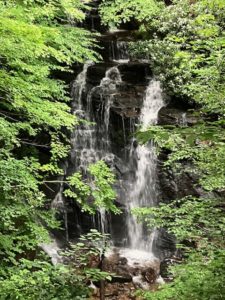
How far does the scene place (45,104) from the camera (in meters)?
6.79

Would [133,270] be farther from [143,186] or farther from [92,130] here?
[92,130]

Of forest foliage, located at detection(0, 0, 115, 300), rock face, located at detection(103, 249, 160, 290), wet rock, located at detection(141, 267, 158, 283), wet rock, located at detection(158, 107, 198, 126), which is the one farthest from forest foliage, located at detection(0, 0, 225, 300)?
wet rock, located at detection(158, 107, 198, 126)

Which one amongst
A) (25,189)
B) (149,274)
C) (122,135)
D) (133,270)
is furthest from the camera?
(122,135)

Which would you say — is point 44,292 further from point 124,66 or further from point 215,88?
point 124,66

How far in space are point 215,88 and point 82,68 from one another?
9382mm

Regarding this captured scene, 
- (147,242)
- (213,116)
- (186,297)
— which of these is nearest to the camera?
(186,297)

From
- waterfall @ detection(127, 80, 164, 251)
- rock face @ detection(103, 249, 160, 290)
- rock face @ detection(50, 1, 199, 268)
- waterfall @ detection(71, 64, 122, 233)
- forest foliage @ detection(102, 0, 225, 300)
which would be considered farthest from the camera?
waterfall @ detection(71, 64, 122, 233)

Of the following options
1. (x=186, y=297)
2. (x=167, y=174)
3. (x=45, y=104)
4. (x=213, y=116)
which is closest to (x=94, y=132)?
(x=167, y=174)

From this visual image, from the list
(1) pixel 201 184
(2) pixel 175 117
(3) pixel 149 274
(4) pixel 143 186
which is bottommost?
(3) pixel 149 274

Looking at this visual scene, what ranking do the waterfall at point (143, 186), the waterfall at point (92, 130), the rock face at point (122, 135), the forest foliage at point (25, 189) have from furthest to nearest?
the waterfall at point (92, 130) < the waterfall at point (143, 186) < the rock face at point (122, 135) < the forest foliage at point (25, 189)

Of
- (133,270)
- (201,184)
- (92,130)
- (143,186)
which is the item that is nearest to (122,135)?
(92,130)

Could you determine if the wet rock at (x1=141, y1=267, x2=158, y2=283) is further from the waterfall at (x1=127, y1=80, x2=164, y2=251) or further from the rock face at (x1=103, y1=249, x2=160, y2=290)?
the waterfall at (x1=127, y1=80, x2=164, y2=251)

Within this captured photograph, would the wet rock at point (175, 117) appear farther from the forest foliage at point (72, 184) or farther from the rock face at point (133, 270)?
the forest foliage at point (72, 184)

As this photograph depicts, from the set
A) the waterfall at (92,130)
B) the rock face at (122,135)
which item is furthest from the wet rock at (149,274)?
the waterfall at (92,130)
